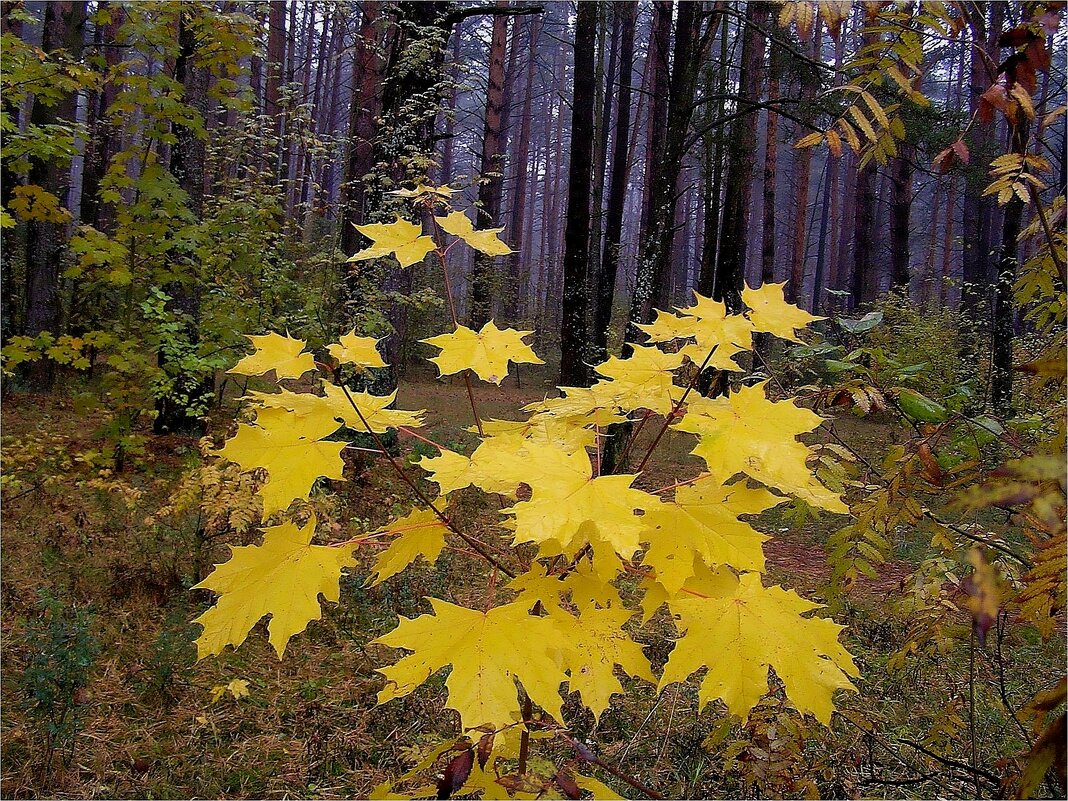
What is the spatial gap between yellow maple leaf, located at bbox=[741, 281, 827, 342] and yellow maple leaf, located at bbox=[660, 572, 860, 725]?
45 cm

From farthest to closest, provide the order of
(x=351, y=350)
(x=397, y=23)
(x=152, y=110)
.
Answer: (x=397, y=23)
(x=152, y=110)
(x=351, y=350)

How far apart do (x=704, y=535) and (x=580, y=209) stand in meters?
7.69

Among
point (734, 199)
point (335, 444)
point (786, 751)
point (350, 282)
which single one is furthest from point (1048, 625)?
point (734, 199)

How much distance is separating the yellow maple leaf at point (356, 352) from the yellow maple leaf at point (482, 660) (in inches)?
20.4

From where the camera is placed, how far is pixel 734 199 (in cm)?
945

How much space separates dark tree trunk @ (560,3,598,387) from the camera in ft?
25.7

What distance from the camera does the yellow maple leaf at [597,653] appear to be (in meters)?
0.97

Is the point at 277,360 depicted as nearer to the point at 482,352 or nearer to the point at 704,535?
the point at 482,352

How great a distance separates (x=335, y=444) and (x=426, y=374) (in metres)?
13.2

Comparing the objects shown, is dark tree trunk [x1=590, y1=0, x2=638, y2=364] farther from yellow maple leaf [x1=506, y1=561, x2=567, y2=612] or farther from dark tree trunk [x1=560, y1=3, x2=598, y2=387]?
yellow maple leaf [x1=506, y1=561, x2=567, y2=612]

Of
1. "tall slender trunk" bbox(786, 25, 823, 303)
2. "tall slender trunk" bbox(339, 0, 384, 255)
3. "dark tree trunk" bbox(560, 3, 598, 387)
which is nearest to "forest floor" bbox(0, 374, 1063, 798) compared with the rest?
"tall slender trunk" bbox(339, 0, 384, 255)

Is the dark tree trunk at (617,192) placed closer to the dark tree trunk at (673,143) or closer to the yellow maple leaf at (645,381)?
the dark tree trunk at (673,143)

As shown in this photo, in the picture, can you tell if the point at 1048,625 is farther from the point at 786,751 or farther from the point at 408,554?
the point at 408,554

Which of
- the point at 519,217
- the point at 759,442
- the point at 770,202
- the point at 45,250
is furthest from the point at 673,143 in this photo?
the point at 519,217
